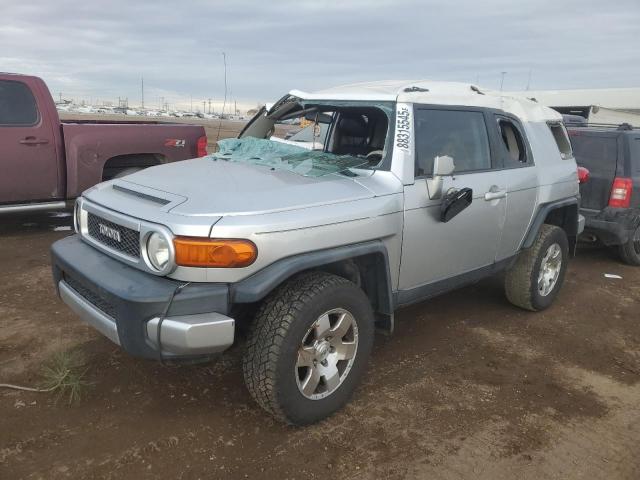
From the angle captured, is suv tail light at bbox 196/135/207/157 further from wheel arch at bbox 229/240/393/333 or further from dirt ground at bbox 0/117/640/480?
wheel arch at bbox 229/240/393/333

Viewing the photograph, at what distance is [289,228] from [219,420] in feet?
3.91

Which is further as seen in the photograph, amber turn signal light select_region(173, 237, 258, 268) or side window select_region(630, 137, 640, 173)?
side window select_region(630, 137, 640, 173)

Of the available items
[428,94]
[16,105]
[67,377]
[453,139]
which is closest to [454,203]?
[453,139]

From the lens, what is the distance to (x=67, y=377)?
3354mm

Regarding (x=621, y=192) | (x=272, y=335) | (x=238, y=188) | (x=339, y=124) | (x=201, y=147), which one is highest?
(x=339, y=124)

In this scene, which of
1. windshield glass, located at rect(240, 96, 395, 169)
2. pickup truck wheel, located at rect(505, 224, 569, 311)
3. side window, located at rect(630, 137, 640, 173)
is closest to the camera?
windshield glass, located at rect(240, 96, 395, 169)

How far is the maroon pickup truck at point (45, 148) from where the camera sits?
653 cm

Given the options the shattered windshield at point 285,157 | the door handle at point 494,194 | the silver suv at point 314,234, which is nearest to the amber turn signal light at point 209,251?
the silver suv at point 314,234

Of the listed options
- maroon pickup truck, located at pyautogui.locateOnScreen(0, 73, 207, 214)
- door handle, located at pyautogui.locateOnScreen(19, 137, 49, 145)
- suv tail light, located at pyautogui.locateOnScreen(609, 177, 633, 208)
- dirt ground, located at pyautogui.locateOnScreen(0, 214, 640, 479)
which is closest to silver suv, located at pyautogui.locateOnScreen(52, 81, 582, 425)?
dirt ground, located at pyautogui.locateOnScreen(0, 214, 640, 479)

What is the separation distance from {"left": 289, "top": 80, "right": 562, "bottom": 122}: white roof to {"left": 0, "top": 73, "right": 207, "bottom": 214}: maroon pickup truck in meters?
3.71

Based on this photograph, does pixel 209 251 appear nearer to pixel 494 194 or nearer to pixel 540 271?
pixel 494 194

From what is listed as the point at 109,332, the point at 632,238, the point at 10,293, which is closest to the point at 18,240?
Result: the point at 10,293

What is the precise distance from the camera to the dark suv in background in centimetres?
637

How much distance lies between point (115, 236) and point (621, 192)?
5.72m
